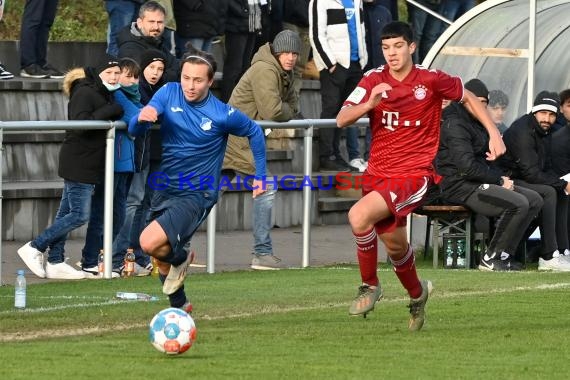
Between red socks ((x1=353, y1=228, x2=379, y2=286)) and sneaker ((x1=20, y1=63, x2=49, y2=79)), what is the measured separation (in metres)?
8.05

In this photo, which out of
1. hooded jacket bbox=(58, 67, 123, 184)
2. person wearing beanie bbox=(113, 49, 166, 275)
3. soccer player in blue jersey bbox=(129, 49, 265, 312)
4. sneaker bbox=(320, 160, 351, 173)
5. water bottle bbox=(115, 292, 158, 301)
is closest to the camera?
soccer player in blue jersey bbox=(129, 49, 265, 312)

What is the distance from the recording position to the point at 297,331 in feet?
36.0

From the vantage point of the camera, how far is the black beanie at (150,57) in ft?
49.1

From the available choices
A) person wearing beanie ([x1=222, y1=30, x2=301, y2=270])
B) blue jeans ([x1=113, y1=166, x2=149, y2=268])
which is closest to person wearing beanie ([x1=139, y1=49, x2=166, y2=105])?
blue jeans ([x1=113, y1=166, x2=149, y2=268])

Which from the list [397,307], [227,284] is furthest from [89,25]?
[397,307]

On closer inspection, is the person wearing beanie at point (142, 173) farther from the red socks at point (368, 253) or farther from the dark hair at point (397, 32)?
the dark hair at point (397, 32)

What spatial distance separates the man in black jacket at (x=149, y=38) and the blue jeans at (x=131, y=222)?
4.09ft

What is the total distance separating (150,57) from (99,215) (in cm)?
158

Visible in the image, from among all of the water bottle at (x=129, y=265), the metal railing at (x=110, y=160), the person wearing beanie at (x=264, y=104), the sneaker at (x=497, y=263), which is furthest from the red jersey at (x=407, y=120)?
the sneaker at (x=497, y=263)

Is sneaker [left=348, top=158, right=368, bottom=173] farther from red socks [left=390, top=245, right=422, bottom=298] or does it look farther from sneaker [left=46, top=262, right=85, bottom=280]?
red socks [left=390, top=245, right=422, bottom=298]

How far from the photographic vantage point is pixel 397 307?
12711 millimetres

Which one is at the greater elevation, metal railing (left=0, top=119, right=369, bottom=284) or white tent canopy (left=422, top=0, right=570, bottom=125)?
white tent canopy (left=422, top=0, right=570, bottom=125)

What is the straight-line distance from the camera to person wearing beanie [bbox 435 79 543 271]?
16.1m

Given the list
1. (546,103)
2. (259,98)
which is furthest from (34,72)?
(546,103)
